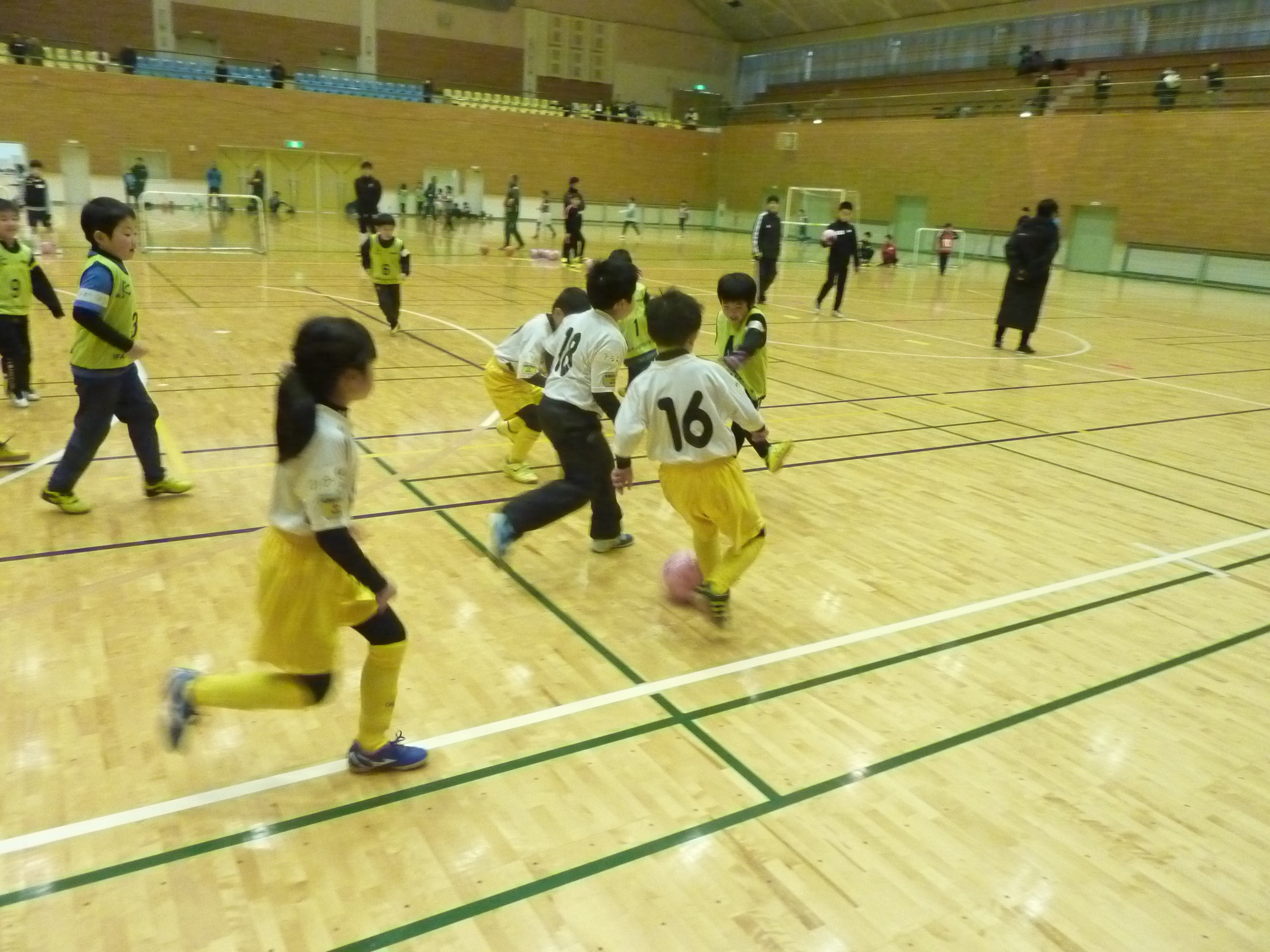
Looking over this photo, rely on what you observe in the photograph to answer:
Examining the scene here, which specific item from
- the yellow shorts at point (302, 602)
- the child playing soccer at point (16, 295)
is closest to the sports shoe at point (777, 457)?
the yellow shorts at point (302, 602)

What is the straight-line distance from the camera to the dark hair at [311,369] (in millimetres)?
2410

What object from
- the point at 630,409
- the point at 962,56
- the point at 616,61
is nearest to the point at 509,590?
the point at 630,409

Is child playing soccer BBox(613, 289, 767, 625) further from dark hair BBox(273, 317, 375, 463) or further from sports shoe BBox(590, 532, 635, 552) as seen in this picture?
dark hair BBox(273, 317, 375, 463)

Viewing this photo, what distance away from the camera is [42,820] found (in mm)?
2670

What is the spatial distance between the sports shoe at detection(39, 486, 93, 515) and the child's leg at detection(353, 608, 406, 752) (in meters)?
3.04

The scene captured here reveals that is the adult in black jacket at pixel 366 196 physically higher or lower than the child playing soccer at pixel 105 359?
higher

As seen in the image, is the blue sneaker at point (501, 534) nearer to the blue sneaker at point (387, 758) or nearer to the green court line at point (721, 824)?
the blue sneaker at point (387, 758)

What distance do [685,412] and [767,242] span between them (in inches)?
453

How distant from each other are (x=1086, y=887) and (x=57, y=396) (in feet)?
25.9

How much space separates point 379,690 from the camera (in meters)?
2.87

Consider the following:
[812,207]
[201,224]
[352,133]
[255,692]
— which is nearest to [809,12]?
[812,207]

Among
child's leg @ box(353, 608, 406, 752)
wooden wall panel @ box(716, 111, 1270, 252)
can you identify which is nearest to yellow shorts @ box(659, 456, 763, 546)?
child's leg @ box(353, 608, 406, 752)

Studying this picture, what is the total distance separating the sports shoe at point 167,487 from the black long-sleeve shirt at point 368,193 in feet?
54.6

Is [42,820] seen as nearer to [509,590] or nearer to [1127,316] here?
[509,590]
